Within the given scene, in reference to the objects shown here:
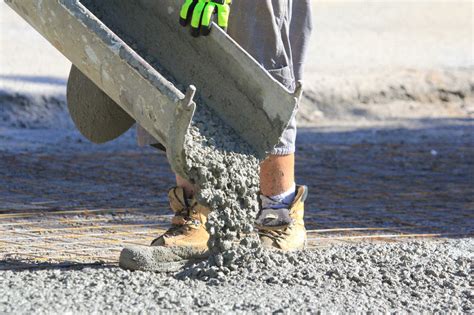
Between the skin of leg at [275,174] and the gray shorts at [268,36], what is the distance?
3 centimetres

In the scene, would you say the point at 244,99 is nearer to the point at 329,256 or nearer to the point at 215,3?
the point at 215,3

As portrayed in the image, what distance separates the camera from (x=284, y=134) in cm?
394

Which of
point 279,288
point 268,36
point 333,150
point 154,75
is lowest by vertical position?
point 333,150

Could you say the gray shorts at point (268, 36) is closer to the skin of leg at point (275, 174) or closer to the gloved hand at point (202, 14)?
the skin of leg at point (275, 174)

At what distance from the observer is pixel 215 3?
365 cm

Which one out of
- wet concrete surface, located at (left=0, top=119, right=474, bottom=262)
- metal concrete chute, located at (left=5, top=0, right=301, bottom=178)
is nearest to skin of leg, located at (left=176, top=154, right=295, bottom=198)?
metal concrete chute, located at (left=5, top=0, right=301, bottom=178)

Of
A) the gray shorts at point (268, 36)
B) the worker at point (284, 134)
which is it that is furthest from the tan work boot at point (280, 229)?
the gray shorts at point (268, 36)

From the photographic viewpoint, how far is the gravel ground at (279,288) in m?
3.20

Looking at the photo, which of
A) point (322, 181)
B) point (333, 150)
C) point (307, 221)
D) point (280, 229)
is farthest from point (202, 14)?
point (333, 150)

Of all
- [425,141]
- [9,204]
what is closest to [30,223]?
[9,204]

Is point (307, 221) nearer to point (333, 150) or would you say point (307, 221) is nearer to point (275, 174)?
point (275, 174)

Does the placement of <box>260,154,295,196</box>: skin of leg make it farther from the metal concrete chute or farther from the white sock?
the metal concrete chute

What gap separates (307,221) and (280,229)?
97 centimetres

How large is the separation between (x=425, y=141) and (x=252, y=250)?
13.9ft
